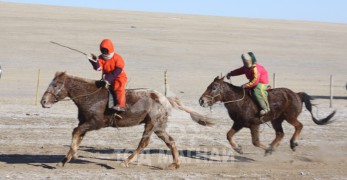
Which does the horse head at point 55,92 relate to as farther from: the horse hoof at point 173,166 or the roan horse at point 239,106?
the roan horse at point 239,106

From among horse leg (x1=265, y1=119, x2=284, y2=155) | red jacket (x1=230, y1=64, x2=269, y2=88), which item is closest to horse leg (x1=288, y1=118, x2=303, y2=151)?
horse leg (x1=265, y1=119, x2=284, y2=155)

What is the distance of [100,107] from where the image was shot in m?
11.1

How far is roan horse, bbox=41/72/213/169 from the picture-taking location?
36.0 ft

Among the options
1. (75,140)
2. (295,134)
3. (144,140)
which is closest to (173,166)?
(144,140)

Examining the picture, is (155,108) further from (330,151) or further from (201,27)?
(201,27)

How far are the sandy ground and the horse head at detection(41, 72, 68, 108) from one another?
104cm

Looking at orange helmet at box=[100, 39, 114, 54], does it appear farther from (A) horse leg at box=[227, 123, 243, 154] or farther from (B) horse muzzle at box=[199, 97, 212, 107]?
(A) horse leg at box=[227, 123, 243, 154]

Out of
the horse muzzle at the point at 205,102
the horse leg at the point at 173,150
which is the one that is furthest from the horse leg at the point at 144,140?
the horse muzzle at the point at 205,102

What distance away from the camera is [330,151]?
13578 mm

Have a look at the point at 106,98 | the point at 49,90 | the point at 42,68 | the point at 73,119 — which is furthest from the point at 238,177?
the point at 42,68

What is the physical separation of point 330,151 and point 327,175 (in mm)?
2879

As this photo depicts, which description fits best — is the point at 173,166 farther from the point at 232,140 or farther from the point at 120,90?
the point at 232,140

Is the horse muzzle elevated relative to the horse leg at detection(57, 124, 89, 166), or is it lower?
elevated

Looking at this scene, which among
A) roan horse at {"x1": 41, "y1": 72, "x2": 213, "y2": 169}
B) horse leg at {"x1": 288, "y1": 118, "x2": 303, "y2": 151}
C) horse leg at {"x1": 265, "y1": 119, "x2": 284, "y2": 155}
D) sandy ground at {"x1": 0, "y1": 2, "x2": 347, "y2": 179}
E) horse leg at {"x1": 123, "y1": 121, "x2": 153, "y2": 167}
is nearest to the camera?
roan horse at {"x1": 41, "y1": 72, "x2": 213, "y2": 169}
